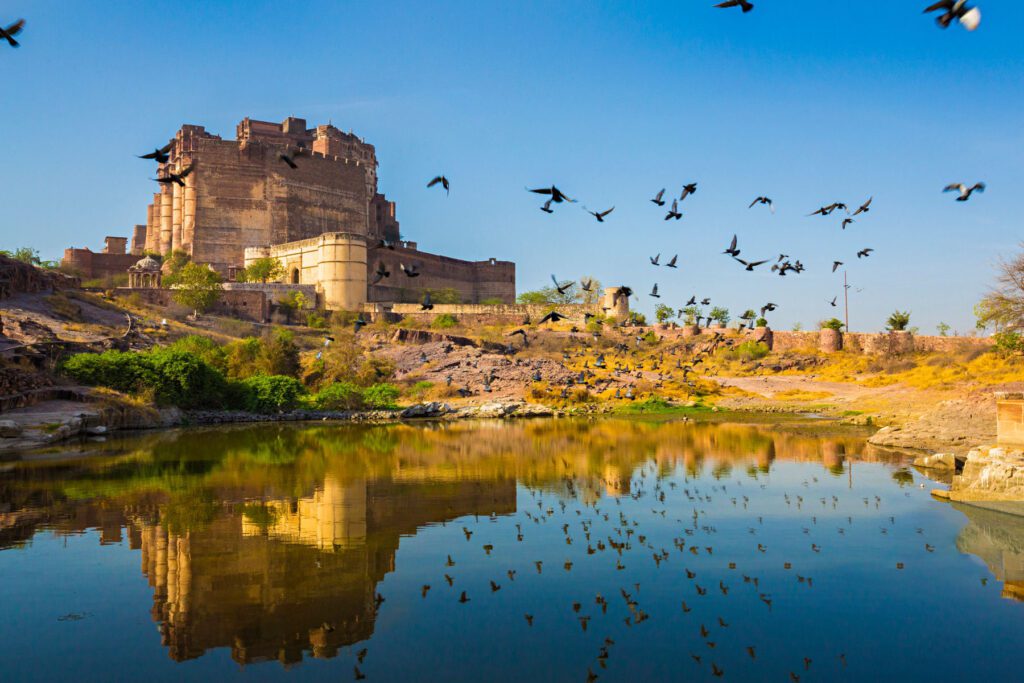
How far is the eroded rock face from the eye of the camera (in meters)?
11.0

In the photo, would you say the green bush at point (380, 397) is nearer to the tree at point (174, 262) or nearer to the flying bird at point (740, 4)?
the tree at point (174, 262)

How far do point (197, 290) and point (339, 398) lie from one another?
45.1ft

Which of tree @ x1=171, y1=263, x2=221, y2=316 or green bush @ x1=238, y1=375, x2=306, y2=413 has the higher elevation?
tree @ x1=171, y1=263, x2=221, y2=316

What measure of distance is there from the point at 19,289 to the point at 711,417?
88.4ft

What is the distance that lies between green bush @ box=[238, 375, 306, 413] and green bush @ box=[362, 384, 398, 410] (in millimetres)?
2788

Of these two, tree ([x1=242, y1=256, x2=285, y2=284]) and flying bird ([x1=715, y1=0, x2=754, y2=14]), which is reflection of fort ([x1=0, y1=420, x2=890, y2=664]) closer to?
flying bird ([x1=715, y1=0, x2=754, y2=14])

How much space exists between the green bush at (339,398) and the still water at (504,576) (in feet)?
50.0

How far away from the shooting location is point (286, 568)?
8.41 meters

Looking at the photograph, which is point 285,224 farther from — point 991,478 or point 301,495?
point 991,478

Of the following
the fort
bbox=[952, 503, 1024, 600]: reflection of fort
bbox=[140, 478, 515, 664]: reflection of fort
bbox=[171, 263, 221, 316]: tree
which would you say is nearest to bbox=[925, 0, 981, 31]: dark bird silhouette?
bbox=[952, 503, 1024, 600]: reflection of fort

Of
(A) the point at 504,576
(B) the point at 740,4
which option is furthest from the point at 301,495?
(B) the point at 740,4

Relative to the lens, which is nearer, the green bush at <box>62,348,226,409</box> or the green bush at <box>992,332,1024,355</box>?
the green bush at <box>62,348,226,409</box>

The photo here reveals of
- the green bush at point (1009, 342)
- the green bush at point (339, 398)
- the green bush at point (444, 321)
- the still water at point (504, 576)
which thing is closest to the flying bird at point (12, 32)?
the still water at point (504, 576)

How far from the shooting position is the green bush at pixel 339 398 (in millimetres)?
30327
